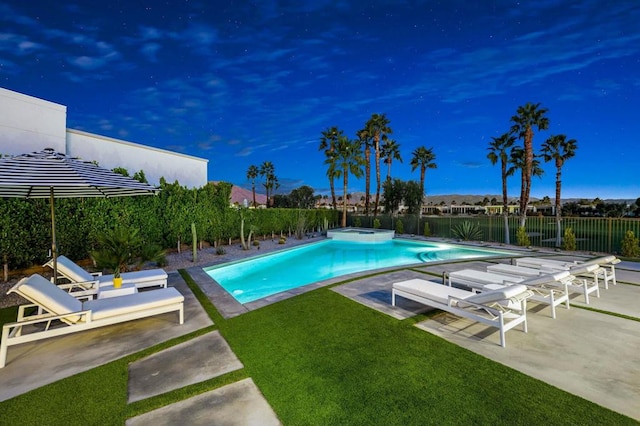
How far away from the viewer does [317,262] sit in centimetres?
1278

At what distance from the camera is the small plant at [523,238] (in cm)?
1430

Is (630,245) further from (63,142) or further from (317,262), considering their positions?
(63,142)

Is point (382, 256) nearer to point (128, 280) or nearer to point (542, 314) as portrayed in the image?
point (542, 314)

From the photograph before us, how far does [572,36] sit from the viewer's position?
1335cm

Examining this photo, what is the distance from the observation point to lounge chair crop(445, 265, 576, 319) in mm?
4504

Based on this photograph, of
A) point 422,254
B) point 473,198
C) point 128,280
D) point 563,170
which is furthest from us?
point 473,198

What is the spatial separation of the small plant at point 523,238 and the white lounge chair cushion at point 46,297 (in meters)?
17.4

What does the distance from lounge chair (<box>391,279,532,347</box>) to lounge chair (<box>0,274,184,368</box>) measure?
12.9 ft

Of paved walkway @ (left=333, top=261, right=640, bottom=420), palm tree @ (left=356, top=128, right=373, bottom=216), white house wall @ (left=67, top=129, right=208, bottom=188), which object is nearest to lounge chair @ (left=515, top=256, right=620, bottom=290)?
paved walkway @ (left=333, top=261, right=640, bottom=420)

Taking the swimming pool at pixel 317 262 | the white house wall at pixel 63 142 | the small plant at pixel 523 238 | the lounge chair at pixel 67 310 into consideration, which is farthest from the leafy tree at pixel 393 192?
the lounge chair at pixel 67 310

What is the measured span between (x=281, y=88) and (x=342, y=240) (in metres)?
15.5

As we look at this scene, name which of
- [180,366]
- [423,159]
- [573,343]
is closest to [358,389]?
[180,366]

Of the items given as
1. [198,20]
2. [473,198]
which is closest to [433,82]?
[198,20]

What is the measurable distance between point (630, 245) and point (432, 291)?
12.0m
